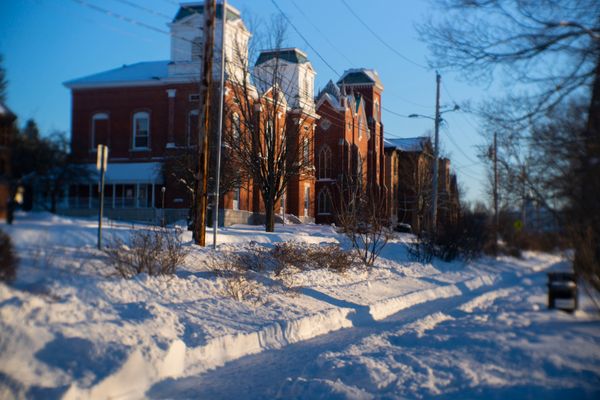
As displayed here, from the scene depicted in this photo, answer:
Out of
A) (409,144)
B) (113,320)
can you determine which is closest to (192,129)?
(113,320)

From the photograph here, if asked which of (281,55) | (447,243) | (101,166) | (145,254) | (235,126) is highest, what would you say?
(281,55)

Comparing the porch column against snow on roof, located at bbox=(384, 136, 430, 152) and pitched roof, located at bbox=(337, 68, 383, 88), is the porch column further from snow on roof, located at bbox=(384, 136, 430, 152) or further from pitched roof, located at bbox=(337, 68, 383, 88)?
snow on roof, located at bbox=(384, 136, 430, 152)

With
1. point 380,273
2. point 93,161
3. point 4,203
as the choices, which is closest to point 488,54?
point 4,203

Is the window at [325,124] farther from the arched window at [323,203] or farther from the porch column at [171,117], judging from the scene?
the porch column at [171,117]

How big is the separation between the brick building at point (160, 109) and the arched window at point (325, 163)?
10216mm

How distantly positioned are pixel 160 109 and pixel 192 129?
1.91m

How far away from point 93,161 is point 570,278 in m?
11.6

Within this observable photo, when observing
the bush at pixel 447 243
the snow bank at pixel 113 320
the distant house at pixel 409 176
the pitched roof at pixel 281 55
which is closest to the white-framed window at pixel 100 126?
the pitched roof at pixel 281 55

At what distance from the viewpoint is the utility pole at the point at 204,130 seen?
53.5 feet

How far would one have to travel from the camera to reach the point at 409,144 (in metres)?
62.3

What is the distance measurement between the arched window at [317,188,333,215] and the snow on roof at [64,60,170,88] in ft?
60.6

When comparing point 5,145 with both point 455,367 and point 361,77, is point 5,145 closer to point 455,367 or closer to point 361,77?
point 455,367

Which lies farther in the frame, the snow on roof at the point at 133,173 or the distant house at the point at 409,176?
the distant house at the point at 409,176

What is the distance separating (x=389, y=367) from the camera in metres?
8.47
